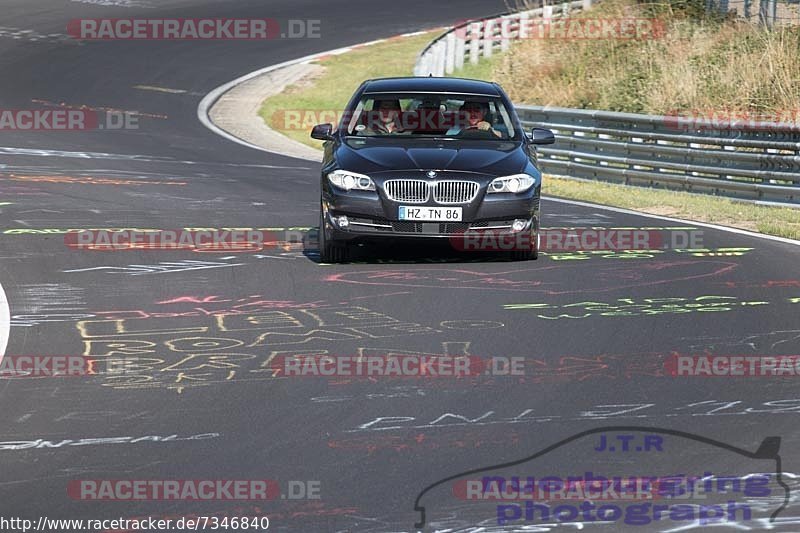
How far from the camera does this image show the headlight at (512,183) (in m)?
12.6

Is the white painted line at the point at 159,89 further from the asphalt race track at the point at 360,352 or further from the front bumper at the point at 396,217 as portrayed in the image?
the front bumper at the point at 396,217

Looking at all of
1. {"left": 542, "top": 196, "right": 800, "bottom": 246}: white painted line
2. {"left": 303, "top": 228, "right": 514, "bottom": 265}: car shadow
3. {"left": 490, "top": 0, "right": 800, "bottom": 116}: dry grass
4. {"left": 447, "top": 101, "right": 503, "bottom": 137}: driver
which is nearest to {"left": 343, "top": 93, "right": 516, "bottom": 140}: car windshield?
{"left": 447, "top": 101, "right": 503, "bottom": 137}: driver

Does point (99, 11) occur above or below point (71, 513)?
above

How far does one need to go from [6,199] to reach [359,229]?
6.78 m

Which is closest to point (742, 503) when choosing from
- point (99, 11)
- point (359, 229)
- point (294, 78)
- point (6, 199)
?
point (359, 229)

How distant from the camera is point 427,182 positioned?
12.5 meters

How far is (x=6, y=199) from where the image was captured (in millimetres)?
17703

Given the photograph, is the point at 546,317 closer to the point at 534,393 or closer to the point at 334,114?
the point at 534,393

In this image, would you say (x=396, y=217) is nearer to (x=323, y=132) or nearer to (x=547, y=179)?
(x=323, y=132)

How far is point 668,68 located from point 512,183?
14.3 m

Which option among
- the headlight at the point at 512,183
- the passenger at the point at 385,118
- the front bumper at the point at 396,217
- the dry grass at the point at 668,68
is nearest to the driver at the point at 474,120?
the passenger at the point at 385,118

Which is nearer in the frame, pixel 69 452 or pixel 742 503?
pixel 742 503

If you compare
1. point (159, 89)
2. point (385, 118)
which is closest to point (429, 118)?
point (385, 118)

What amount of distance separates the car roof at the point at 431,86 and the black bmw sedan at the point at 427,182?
0.27 m
